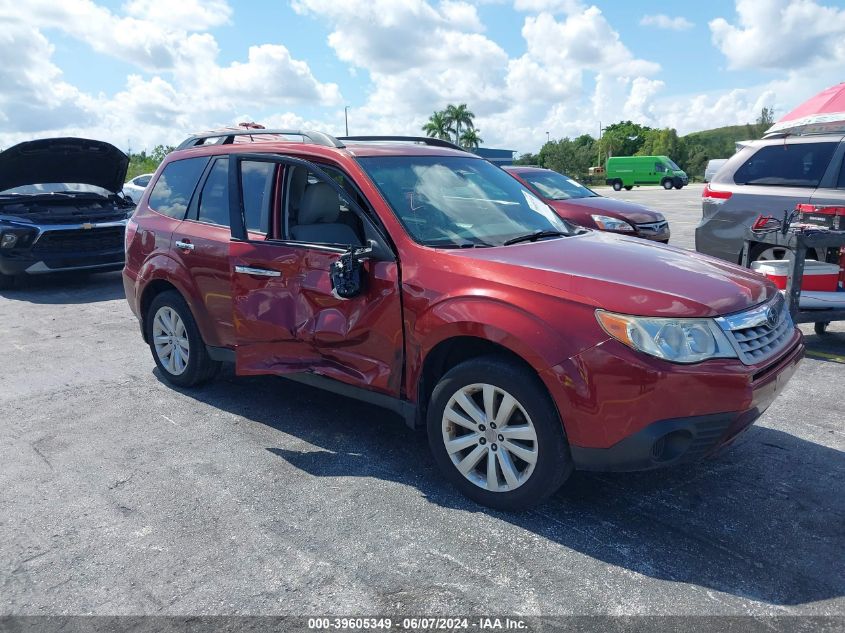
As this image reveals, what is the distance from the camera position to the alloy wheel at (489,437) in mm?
3254

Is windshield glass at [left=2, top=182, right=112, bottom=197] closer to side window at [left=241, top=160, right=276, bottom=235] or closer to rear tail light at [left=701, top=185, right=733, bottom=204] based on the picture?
side window at [left=241, top=160, right=276, bottom=235]

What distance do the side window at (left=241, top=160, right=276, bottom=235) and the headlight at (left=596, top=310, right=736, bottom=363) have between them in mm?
2337

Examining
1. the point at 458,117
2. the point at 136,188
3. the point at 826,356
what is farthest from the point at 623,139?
the point at 826,356

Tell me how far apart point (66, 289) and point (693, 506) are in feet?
31.4

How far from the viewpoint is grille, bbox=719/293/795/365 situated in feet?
10.2

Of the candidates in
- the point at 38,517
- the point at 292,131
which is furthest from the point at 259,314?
the point at 38,517

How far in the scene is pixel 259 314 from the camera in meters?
4.26

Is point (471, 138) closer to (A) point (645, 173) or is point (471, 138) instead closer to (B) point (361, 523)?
(A) point (645, 173)

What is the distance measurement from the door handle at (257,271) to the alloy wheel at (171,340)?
1075mm

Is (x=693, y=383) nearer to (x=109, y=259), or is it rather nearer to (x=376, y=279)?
(x=376, y=279)

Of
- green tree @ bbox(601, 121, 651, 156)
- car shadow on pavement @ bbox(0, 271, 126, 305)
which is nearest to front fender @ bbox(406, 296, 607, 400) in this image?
car shadow on pavement @ bbox(0, 271, 126, 305)

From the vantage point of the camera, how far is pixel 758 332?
3.27m

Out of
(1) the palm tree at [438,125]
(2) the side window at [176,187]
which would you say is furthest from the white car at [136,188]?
(1) the palm tree at [438,125]

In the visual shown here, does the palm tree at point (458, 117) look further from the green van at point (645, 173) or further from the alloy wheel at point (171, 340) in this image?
the alloy wheel at point (171, 340)
